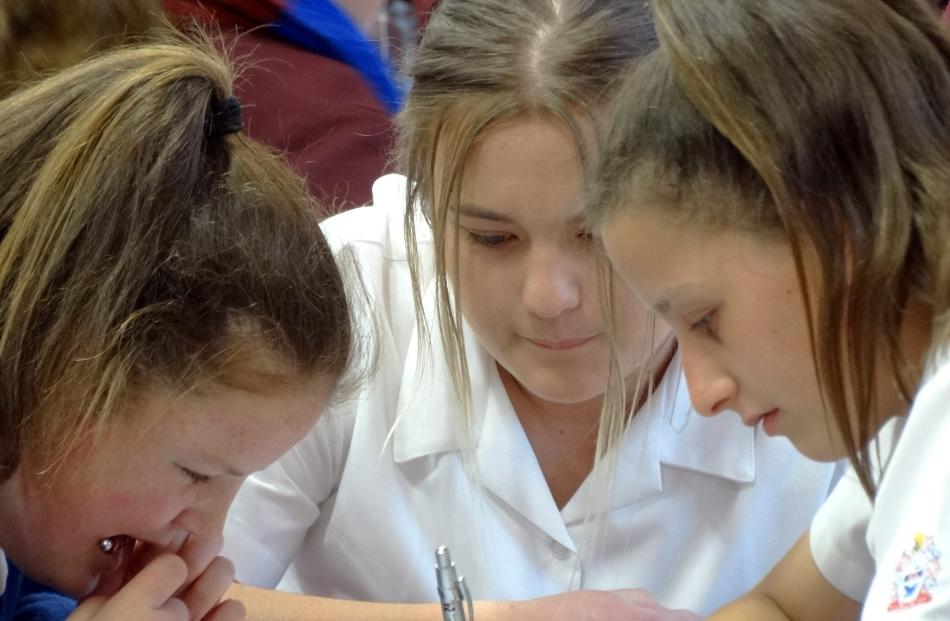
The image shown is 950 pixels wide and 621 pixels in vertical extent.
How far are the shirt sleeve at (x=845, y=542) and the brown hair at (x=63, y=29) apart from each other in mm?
735

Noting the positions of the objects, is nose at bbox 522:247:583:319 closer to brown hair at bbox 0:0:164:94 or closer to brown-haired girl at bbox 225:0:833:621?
brown-haired girl at bbox 225:0:833:621

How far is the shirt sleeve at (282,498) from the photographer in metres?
1.14

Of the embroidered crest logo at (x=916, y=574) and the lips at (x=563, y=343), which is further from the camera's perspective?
the lips at (x=563, y=343)

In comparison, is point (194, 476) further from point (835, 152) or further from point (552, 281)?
point (835, 152)

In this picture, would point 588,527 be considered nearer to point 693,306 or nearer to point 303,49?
point 693,306

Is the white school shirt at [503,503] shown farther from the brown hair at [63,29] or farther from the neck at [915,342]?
the neck at [915,342]

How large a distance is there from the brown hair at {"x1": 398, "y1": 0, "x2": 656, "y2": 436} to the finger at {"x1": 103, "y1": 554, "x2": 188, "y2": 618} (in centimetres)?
32

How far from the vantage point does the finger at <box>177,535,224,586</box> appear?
92 cm

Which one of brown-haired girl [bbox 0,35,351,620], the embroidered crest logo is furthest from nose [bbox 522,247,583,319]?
the embroidered crest logo

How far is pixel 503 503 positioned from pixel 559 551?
65 mm

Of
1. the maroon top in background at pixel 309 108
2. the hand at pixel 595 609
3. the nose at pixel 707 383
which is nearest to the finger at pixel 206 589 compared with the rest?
the hand at pixel 595 609

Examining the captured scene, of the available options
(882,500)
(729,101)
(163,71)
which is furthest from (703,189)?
(163,71)

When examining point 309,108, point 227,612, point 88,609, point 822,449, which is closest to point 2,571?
point 88,609

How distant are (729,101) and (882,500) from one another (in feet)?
0.81
